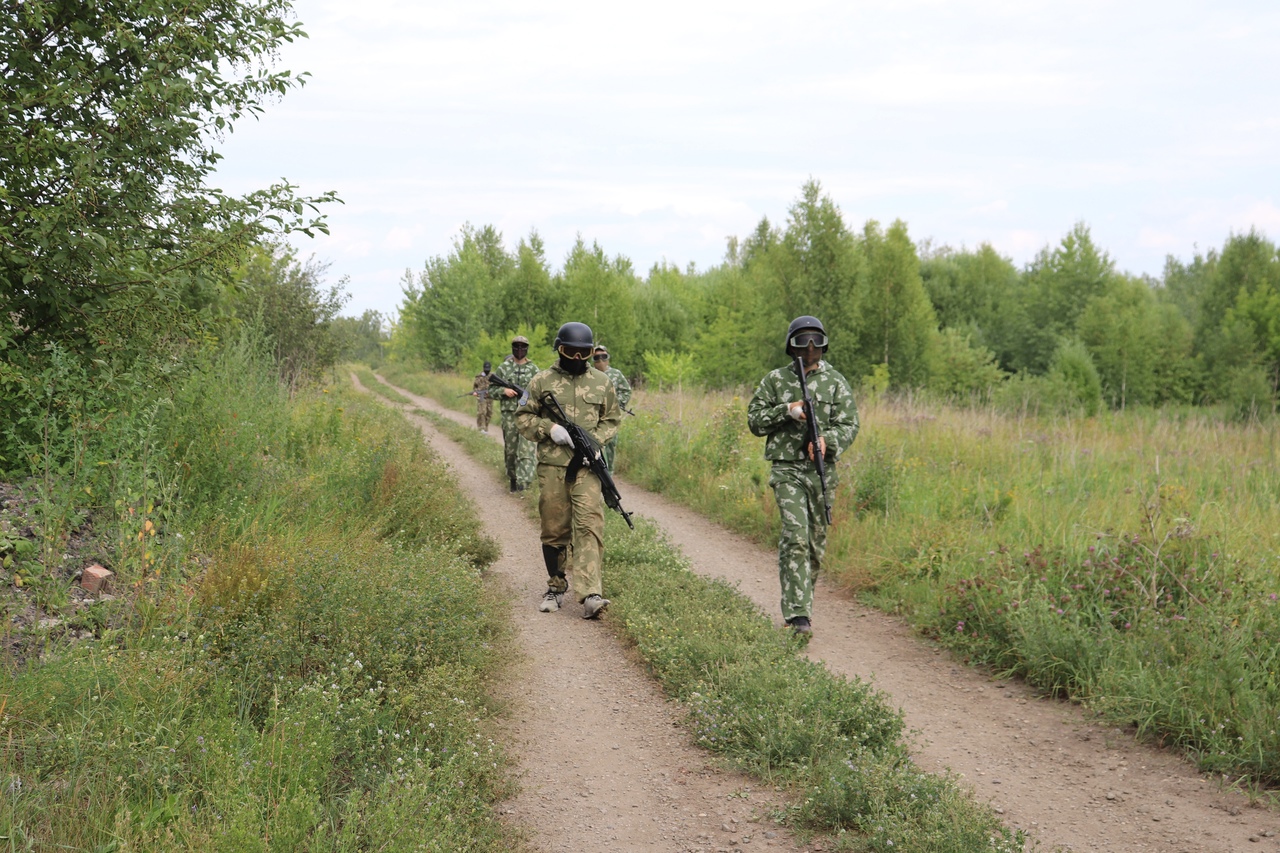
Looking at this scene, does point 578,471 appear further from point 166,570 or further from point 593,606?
point 166,570

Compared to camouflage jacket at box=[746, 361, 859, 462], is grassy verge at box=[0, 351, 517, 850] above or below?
below

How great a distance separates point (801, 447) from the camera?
6.34 meters

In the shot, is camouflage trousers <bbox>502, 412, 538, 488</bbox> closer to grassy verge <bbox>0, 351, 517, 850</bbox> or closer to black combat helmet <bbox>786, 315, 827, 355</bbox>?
grassy verge <bbox>0, 351, 517, 850</bbox>

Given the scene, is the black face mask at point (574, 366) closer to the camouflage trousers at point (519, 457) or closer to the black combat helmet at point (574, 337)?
the black combat helmet at point (574, 337)

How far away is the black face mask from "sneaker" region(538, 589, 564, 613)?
6.02 ft

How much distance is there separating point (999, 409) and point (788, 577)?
944cm

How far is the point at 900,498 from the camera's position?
356 inches

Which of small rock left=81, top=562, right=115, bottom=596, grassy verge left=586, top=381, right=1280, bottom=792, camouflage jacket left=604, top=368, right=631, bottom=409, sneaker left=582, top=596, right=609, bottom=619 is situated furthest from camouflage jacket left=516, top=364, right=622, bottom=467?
camouflage jacket left=604, top=368, right=631, bottom=409

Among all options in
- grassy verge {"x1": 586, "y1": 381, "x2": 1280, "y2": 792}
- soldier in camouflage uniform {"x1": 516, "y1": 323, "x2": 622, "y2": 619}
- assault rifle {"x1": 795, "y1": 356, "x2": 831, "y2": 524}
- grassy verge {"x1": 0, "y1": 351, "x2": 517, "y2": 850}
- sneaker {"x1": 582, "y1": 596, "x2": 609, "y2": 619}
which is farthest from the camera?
soldier in camouflage uniform {"x1": 516, "y1": 323, "x2": 622, "y2": 619}

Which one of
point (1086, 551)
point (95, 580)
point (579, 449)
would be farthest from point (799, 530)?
point (95, 580)

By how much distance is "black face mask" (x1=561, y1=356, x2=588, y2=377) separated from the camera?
6840mm

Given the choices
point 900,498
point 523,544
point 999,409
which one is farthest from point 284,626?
point 999,409

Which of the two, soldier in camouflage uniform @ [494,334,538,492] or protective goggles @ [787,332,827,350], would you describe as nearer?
protective goggles @ [787,332,827,350]

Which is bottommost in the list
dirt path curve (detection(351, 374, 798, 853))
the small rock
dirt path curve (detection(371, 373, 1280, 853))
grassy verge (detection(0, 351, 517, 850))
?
dirt path curve (detection(371, 373, 1280, 853))
